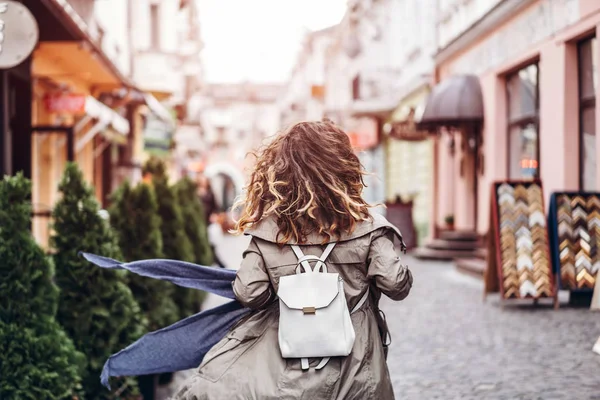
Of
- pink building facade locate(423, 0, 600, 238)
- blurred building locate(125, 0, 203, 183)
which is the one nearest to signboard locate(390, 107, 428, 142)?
pink building facade locate(423, 0, 600, 238)

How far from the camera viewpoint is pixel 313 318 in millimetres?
3221

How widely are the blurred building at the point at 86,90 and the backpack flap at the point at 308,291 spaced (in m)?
3.90

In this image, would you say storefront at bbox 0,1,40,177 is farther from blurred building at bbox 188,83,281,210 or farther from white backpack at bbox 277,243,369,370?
blurred building at bbox 188,83,281,210

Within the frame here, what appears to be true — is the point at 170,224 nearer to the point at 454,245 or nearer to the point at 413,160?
the point at 454,245

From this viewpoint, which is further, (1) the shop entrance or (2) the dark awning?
(2) the dark awning

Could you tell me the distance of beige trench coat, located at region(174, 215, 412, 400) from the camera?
3229 mm

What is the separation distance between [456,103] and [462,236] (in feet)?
9.82

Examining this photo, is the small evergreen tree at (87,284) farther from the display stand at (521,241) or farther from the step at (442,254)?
the step at (442,254)

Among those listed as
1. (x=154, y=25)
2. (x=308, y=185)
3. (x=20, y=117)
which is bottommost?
(x=308, y=185)

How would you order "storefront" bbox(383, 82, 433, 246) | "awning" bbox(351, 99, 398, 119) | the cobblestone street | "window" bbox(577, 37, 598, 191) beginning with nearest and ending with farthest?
the cobblestone street, "window" bbox(577, 37, 598, 191), "storefront" bbox(383, 82, 433, 246), "awning" bbox(351, 99, 398, 119)

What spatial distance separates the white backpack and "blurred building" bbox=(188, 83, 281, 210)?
6888 cm

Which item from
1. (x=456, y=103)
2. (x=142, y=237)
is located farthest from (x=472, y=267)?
(x=142, y=237)

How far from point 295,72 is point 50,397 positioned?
2777 inches

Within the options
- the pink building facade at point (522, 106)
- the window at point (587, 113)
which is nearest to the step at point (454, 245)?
the pink building facade at point (522, 106)
